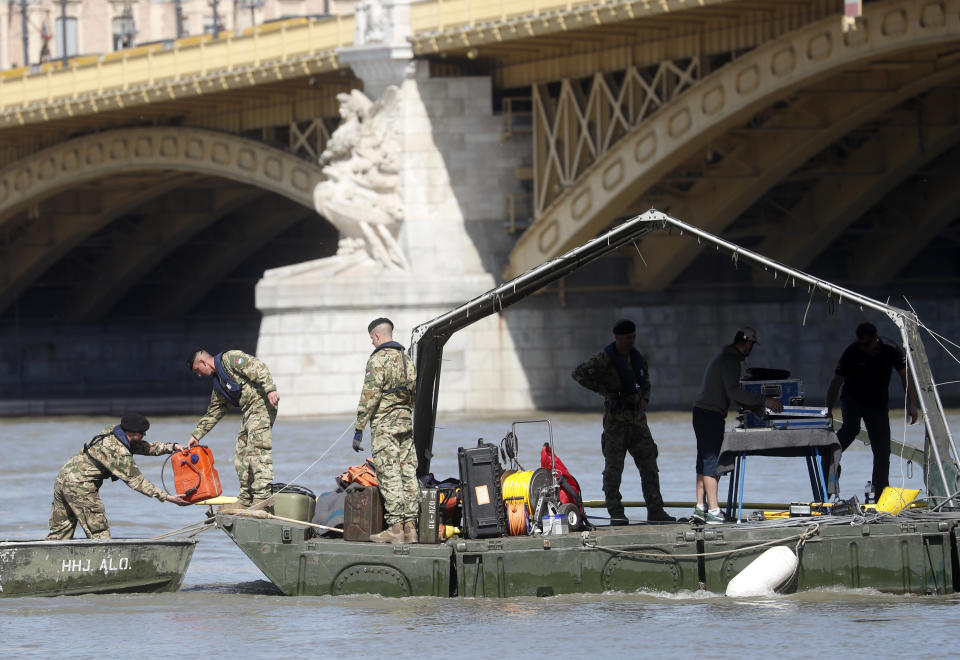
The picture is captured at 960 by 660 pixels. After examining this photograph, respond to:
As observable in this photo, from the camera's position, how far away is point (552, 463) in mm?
14617

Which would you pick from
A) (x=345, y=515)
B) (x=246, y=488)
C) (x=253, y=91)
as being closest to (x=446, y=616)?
(x=345, y=515)

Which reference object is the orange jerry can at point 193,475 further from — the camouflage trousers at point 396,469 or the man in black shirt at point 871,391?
the man in black shirt at point 871,391

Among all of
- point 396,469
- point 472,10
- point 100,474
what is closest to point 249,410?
point 100,474

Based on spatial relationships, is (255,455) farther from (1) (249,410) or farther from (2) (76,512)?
(2) (76,512)

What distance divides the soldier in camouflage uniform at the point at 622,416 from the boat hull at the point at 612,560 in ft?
2.86

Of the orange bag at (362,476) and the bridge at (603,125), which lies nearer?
the orange bag at (362,476)

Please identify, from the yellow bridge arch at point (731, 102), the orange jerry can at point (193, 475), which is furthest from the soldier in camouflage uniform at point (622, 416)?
the yellow bridge arch at point (731, 102)

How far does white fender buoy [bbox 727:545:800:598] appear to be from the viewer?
44.7 feet

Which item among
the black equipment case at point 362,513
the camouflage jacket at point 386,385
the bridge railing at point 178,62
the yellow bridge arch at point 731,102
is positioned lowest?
the black equipment case at point 362,513

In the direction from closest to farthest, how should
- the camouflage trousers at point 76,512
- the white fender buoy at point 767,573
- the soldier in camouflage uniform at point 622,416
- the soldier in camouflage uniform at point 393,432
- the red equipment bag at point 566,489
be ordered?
the white fender buoy at point 767,573 → the soldier in camouflage uniform at point 393,432 → the red equipment bag at point 566,489 → the camouflage trousers at point 76,512 → the soldier in camouflage uniform at point 622,416

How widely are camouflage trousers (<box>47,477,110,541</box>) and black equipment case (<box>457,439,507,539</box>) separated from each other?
9.45 feet

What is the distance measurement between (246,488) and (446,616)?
7.68 ft

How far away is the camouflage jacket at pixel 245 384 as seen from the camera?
15102 millimetres

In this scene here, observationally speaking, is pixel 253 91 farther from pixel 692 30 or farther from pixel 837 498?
pixel 837 498
